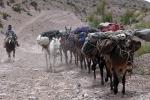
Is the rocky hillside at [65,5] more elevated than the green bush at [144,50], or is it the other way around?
the rocky hillside at [65,5]

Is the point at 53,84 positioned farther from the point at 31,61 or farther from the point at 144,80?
the point at 31,61

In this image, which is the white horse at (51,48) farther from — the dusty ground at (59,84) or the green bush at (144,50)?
the green bush at (144,50)

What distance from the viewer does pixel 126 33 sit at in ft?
51.1

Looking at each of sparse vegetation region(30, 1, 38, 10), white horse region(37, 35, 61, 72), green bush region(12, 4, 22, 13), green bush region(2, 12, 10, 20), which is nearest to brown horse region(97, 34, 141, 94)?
white horse region(37, 35, 61, 72)

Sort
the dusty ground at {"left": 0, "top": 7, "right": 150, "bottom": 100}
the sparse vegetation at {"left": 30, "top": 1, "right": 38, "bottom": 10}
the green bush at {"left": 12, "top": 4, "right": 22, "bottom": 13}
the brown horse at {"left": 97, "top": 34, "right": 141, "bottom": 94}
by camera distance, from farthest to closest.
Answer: the sparse vegetation at {"left": 30, "top": 1, "right": 38, "bottom": 10}
the green bush at {"left": 12, "top": 4, "right": 22, "bottom": 13}
the dusty ground at {"left": 0, "top": 7, "right": 150, "bottom": 100}
the brown horse at {"left": 97, "top": 34, "right": 141, "bottom": 94}

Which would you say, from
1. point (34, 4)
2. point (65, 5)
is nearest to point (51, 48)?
point (34, 4)

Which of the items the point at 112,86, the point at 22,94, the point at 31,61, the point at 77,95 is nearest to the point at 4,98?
the point at 22,94

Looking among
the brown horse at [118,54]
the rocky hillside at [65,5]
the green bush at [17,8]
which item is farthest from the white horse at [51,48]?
the rocky hillside at [65,5]

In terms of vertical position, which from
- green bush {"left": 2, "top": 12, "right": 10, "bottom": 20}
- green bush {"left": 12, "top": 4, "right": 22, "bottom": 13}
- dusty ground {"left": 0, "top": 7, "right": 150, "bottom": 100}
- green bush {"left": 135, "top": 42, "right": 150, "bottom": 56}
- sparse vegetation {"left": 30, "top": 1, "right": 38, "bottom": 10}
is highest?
sparse vegetation {"left": 30, "top": 1, "right": 38, "bottom": 10}

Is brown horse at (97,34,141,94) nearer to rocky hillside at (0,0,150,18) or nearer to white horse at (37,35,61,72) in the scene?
white horse at (37,35,61,72)

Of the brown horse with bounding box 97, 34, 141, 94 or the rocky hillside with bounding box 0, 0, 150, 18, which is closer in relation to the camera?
the brown horse with bounding box 97, 34, 141, 94

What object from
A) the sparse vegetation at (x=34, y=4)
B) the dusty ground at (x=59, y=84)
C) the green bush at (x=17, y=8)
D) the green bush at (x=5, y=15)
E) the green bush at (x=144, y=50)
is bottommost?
the dusty ground at (x=59, y=84)

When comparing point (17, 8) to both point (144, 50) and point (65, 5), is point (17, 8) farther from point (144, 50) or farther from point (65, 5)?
point (144, 50)

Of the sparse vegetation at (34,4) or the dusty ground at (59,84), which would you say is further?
the sparse vegetation at (34,4)
